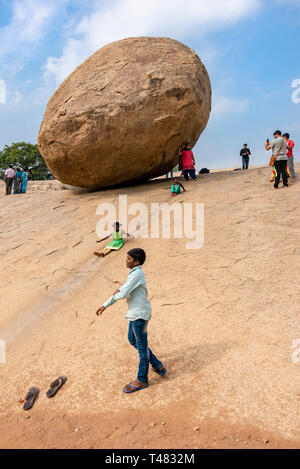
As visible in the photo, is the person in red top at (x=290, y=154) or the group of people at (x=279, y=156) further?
the person in red top at (x=290, y=154)

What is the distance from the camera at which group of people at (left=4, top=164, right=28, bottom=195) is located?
1138 cm

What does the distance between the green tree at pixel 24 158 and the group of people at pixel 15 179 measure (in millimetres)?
16704

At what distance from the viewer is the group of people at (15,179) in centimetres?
1138

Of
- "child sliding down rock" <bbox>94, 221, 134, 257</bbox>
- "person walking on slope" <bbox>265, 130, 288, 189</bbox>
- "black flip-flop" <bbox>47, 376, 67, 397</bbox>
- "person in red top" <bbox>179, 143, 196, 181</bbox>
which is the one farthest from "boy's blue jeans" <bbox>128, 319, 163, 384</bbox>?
"person in red top" <bbox>179, 143, 196, 181</bbox>

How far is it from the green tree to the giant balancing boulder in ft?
69.4

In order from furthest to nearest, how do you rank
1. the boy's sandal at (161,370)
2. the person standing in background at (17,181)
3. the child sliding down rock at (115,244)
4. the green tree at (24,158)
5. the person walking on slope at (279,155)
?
the green tree at (24,158)
the person standing in background at (17,181)
the person walking on slope at (279,155)
the child sliding down rock at (115,244)
the boy's sandal at (161,370)

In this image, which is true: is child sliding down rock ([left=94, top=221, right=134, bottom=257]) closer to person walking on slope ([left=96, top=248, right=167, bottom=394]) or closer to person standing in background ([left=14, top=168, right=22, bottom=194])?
person walking on slope ([left=96, top=248, right=167, bottom=394])

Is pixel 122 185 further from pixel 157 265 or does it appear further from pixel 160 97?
pixel 157 265

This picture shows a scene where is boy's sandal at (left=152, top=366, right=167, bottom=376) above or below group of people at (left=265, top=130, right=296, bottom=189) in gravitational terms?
below

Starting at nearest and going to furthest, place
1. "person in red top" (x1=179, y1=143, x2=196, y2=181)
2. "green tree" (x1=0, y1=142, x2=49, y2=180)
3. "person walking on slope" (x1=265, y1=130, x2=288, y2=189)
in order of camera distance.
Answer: "person walking on slope" (x1=265, y1=130, x2=288, y2=189), "person in red top" (x1=179, y1=143, x2=196, y2=181), "green tree" (x1=0, y1=142, x2=49, y2=180)

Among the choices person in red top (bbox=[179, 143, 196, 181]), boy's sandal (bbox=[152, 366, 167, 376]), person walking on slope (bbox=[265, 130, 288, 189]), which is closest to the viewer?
boy's sandal (bbox=[152, 366, 167, 376])

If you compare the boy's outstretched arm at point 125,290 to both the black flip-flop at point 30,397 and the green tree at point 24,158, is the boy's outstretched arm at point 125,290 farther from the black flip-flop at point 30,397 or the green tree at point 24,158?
Answer: the green tree at point 24,158

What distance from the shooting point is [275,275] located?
14.1ft

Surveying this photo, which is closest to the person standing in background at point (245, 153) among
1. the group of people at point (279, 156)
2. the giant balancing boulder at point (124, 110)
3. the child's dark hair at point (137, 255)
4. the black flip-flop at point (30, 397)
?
the giant balancing boulder at point (124, 110)
